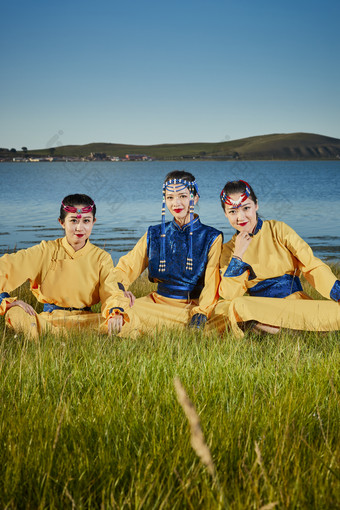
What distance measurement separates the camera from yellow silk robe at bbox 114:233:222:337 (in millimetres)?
5492

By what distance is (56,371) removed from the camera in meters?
3.73

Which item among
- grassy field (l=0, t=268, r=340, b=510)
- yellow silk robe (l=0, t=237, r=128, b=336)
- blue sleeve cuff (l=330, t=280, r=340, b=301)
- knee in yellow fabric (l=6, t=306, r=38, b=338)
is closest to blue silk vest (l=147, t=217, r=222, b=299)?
yellow silk robe (l=0, t=237, r=128, b=336)

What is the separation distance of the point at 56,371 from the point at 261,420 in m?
1.62

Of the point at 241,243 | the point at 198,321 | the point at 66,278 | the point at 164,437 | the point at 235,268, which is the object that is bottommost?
the point at 198,321

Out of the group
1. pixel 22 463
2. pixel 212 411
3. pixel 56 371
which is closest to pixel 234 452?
pixel 212 411

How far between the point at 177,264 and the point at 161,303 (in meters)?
0.48

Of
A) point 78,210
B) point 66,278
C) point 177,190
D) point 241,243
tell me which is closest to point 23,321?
point 66,278

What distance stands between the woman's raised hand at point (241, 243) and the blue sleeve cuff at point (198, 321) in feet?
2.34

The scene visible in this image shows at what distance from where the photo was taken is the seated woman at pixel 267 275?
5.22 m

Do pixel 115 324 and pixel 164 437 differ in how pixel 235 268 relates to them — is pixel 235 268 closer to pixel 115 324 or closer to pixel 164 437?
pixel 115 324

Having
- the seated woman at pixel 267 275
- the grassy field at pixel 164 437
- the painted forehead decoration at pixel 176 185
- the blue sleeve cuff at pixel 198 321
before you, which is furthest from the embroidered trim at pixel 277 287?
the grassy field at pixel 164 437

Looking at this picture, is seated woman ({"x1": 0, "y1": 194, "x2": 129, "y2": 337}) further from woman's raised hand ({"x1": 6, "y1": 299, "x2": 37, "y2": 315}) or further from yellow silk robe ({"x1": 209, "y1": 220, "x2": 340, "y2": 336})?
yellow silk robe ({"x1": 209, "y1": 220, "x2": 340, "y2": 336})

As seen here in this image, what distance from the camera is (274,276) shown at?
18.1 ft

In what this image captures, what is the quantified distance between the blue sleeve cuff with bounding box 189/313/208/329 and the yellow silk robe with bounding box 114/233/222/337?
0.12ft
